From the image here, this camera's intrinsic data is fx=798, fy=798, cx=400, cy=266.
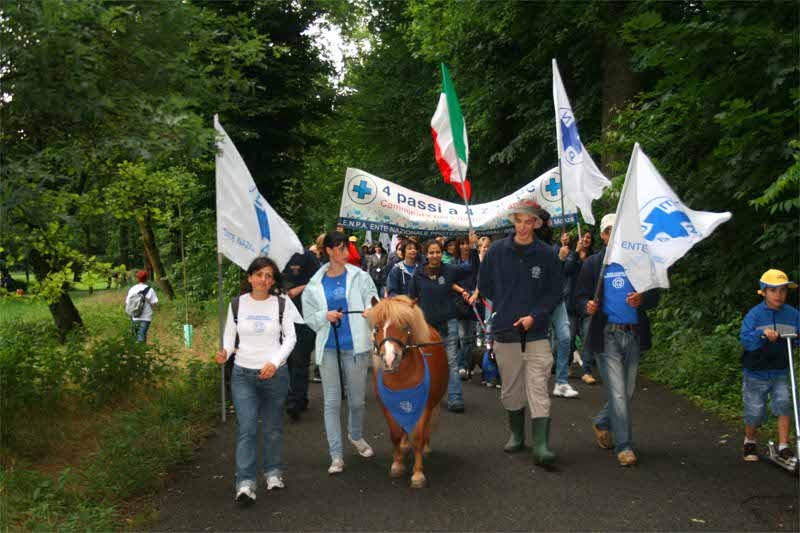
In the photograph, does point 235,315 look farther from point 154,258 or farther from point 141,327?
point 154,258

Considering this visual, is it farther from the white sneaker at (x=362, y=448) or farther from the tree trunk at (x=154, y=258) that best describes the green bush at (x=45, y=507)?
the tree trunk at (x=154, y=258)

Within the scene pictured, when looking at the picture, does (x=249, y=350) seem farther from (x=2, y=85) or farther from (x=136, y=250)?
(x=136, y=250)

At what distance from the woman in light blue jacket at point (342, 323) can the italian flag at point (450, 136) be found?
293 centimetres

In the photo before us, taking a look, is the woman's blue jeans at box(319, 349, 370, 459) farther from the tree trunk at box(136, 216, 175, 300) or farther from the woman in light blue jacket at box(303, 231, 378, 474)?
the tree trunk at box(136, 216, 175, 300)

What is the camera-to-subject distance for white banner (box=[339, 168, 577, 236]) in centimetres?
1169

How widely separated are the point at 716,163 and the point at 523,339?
12.4ft

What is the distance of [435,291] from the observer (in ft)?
32.3

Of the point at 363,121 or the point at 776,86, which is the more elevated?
the point at 363,121

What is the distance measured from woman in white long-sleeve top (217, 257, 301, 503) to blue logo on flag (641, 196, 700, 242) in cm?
320

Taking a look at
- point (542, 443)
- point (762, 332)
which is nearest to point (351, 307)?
point (542, 443)

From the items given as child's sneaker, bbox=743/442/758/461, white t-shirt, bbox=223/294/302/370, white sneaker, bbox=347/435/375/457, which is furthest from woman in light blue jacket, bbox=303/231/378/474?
child's sneaker, bbox=743/442/758/461

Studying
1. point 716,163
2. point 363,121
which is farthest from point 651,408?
point 363,121

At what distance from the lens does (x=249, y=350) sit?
6.35m

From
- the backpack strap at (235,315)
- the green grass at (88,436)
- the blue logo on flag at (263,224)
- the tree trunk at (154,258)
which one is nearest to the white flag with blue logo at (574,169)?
the blue logo on flag at (263,224)
